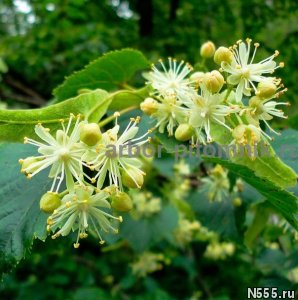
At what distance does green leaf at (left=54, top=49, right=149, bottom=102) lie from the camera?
1105 mm

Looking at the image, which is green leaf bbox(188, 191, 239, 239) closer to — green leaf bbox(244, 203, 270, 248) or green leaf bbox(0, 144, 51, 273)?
green leaf bbox(244, 203, 270, 248)

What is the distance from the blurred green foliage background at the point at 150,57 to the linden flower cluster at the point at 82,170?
723 mm

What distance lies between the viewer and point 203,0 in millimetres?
2502

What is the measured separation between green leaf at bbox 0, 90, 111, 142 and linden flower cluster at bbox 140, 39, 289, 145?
111 mm

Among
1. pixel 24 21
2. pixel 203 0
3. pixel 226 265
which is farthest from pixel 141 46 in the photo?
pixel 226 265

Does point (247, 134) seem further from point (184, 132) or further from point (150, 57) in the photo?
point (150, 57)

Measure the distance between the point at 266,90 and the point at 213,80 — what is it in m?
0.10

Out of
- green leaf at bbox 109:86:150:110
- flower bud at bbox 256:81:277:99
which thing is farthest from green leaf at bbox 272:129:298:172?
green leaf at bbox 109:86:150:110

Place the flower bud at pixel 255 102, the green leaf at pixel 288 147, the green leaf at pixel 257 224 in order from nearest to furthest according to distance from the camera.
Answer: the flower bud at pixel 255 102 < the green leaf at pixel 288 147 < the green leaf at pixel 257 224

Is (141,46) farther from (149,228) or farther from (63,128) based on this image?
(63,128)

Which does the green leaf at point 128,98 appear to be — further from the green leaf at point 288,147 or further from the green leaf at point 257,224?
the green leaf at point 257,224

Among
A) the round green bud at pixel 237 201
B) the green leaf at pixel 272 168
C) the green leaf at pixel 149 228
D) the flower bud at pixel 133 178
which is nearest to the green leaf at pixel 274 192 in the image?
the green leaf at pixel 272 168

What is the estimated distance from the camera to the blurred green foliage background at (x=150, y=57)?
188 centimetres

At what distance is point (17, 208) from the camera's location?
81 centimetres
